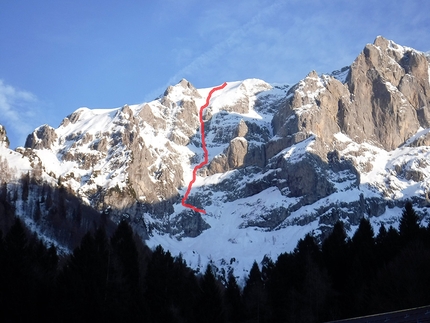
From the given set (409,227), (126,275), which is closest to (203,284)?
(126,275)

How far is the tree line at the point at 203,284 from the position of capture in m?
64.5

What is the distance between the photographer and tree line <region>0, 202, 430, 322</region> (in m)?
64.5

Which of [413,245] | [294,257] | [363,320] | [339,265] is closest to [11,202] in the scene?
[294,257]

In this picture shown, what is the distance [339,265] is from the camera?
86375mm

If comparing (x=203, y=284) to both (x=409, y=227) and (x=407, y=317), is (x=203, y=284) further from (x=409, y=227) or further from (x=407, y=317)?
(x=407, y=317)

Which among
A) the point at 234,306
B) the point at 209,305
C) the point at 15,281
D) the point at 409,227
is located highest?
the point at 409,227

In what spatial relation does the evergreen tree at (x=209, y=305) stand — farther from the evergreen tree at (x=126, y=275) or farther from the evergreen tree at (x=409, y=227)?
the evergreen tree at (x=409, y=227)

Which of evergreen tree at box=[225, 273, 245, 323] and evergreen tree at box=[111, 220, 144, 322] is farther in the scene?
evergreen tree at box=[225, 273, 245, 323]

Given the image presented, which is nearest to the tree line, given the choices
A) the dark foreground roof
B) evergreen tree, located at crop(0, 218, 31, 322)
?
evergreen tree, located at crop(0, 218, 31, 322)

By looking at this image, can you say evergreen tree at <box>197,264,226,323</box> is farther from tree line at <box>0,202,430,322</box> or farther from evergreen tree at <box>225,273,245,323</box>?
evergreen tree at <box>225,273,245,323</box>

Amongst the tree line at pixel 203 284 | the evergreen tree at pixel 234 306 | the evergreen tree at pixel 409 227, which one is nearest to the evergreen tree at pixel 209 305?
the tree line at pixel 203 284

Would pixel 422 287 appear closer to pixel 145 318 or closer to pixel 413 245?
pixel 413 245

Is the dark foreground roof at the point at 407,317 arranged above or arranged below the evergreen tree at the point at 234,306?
below

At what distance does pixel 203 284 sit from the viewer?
3049 inches
